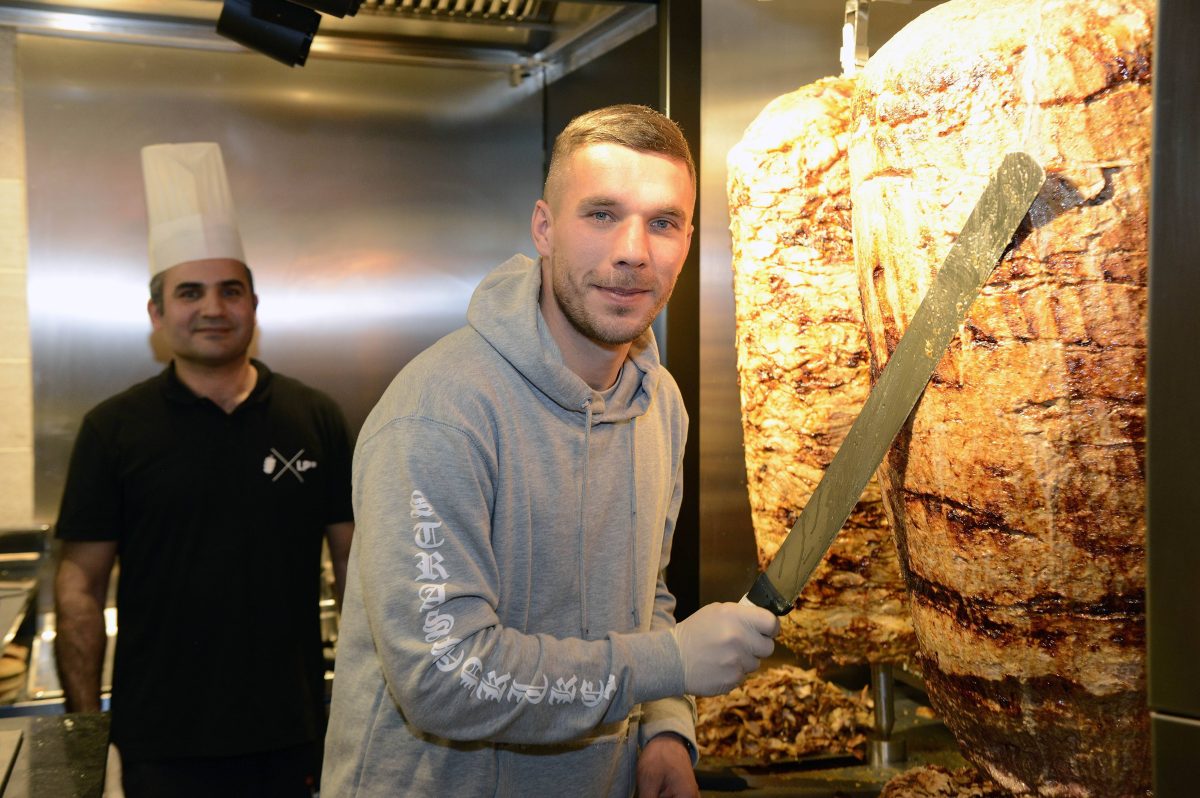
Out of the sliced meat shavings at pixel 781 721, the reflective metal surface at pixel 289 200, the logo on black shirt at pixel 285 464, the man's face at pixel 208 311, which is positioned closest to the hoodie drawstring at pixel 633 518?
the sliced meat shavings at pixel 781 721

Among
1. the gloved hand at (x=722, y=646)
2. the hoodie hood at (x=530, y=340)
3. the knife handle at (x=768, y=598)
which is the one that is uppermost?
the hoodie hood at (x=530, y=340)

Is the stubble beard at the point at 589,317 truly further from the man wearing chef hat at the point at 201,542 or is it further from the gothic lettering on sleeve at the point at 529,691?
the man wearing chef hat at the point at 201,542

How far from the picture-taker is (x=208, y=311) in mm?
2393

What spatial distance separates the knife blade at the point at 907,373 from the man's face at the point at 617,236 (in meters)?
0.30

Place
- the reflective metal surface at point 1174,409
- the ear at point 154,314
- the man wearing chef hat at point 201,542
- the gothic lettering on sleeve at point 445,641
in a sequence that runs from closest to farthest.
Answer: the reflective metal surface at point 1174,409, the gothic lettering on sleeve at point 445,641, the man wearing chef hat at point 201,542, the ear at point 154,314

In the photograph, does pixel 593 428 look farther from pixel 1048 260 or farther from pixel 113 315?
pixel 113 315

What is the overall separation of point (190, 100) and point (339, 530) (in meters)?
1.18

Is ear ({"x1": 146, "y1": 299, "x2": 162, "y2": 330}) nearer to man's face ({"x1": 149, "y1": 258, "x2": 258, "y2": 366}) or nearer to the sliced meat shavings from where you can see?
man's face ({"x1": 149, "y1": 258, "x2": 258, "y2": 366})

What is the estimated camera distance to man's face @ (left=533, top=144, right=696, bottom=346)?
1312 millimetres

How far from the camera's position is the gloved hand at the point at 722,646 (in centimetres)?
124

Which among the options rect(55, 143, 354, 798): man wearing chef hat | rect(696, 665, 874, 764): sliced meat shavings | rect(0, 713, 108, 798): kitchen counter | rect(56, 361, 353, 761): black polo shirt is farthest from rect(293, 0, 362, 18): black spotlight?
rect(696, 665, 874, 764): sliced meat shavings

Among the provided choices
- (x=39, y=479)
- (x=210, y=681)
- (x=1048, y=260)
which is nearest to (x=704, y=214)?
(x=1048, y=260)

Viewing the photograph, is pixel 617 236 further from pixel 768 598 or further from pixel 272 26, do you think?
pixel 272 26

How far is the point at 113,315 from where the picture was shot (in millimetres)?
2680
